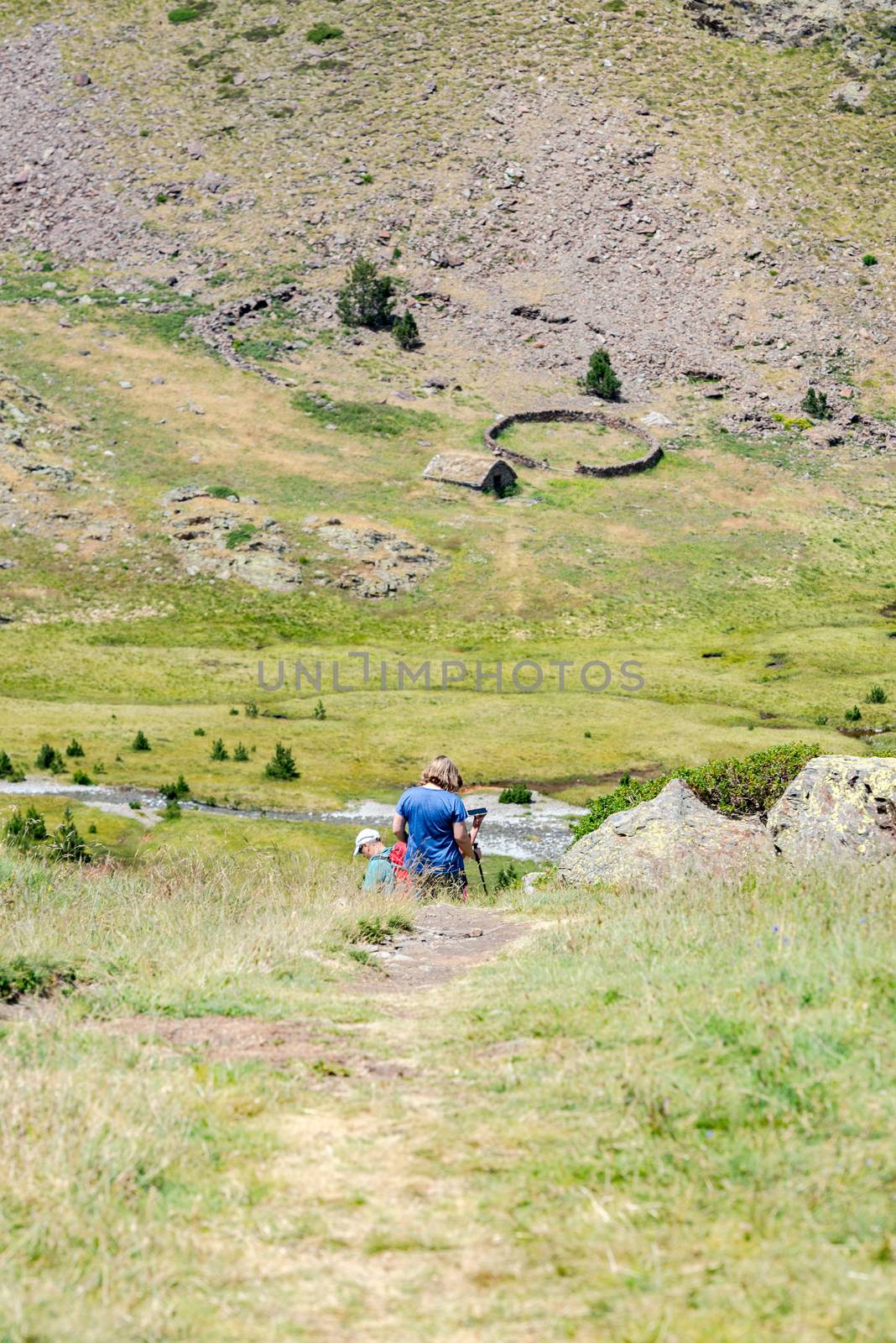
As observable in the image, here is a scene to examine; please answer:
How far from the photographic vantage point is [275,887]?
1555 cm

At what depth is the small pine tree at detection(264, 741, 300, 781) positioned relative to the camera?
46844 millimetres

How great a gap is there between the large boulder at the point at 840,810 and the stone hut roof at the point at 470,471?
72787 millimetres

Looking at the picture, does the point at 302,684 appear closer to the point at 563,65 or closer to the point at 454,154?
the point at 454,154

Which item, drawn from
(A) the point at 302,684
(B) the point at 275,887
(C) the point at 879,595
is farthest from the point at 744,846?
(C) the point at 879,595

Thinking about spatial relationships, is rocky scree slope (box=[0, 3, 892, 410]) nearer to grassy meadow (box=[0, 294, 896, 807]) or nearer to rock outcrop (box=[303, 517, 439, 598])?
grassy meadow (box=[0, 294, 896, 807])

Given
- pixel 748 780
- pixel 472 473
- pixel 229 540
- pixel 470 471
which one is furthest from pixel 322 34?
pixel 748 780

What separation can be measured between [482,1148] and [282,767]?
39887 mm

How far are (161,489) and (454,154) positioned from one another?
5375 centimetres

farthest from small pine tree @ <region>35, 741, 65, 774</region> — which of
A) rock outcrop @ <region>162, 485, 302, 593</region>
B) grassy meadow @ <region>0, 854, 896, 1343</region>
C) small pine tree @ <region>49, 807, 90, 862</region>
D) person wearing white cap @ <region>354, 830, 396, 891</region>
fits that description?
grassy meadow @ <region>0, 854, 896, 1343</region>

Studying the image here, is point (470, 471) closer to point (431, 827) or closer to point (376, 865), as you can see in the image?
point (376, 865)

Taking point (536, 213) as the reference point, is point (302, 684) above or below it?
below

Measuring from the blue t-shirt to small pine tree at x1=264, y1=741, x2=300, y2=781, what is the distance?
29.2 m

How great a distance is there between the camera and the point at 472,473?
294 feet

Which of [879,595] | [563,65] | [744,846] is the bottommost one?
[879,595]
